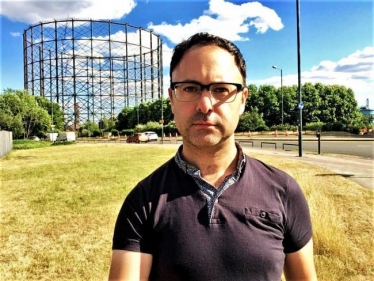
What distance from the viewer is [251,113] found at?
50906mm

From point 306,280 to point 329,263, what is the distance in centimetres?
312

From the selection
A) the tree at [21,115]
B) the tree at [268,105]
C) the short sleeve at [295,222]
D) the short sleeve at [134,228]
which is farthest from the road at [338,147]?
the tree at [21,115]

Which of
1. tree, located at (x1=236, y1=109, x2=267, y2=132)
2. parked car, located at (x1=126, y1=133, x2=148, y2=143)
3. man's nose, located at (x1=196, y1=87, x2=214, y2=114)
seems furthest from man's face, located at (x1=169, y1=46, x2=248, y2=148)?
tree, located at (x1=236, y1=109, x2=267, y2=132)

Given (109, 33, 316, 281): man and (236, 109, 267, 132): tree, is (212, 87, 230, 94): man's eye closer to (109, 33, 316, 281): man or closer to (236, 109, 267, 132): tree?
(109, 33, 316, 281): man

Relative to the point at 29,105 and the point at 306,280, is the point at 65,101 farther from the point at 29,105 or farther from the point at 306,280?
the point at 306,280

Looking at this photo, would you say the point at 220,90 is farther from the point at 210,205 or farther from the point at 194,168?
the point at 210,205

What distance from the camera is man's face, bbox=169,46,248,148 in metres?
1.56

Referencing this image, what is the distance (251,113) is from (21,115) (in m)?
34.1

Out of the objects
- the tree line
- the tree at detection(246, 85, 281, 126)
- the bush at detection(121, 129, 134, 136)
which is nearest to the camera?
the tree line

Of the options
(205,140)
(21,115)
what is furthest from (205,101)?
(21,115)

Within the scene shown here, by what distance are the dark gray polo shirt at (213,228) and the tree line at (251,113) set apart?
4676 cm

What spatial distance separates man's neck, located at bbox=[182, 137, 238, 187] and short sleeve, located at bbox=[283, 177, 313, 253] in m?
0.30

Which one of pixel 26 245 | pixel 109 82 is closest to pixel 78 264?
pixel 26 245

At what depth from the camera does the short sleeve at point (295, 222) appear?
158cm
